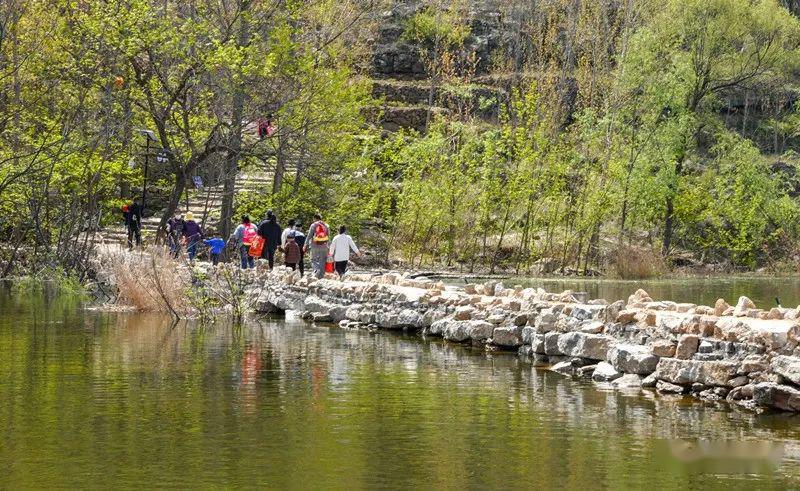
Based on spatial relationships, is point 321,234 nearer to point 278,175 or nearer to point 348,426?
point 278,175

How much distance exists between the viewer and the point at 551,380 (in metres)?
16.1

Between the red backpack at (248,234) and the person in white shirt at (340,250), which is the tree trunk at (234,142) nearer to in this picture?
the red backpack at (248,234)

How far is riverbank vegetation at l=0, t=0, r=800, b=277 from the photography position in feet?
108

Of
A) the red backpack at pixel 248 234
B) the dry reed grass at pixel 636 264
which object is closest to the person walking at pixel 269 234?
the red backpack at pixel 248 234

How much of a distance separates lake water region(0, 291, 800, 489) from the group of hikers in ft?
28.2

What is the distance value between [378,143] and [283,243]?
57.3 ft

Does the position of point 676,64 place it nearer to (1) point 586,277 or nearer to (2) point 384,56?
(1) point 586,277

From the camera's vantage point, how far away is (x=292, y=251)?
28.8m

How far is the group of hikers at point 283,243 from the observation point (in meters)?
27.4

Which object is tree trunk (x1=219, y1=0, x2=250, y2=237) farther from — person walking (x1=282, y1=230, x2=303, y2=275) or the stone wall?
the stone wall

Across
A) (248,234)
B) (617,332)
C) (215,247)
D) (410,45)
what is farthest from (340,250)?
(410,45)

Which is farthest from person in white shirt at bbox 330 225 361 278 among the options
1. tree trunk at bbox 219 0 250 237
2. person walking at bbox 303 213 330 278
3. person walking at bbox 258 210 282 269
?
tree trunk at bbox 219 0 250 237

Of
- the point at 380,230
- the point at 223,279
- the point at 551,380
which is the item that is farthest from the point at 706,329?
the point at 380,230

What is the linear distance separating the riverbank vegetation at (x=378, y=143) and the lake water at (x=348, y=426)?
44.2ft
